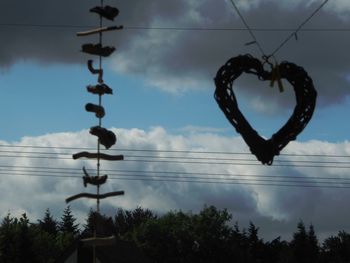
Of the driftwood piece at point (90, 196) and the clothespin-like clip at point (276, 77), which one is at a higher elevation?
the clothespin-like clip at point (276, 77)

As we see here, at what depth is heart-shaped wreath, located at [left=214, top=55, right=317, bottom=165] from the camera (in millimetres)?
6496

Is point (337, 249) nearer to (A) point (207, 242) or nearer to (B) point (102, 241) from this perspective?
(A) point (207, 242)

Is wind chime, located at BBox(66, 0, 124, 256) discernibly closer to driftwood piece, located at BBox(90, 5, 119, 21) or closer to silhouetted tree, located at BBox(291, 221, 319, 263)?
driftwood piece, located at BBox(90, 5, 119, 21)

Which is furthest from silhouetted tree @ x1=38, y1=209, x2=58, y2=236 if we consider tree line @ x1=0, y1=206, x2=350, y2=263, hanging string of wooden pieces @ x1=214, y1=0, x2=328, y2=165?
hanging string of wooden pieces @ x1=214, y1=0, x2=328, y2=165

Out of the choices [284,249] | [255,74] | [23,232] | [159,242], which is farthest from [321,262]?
[255,74]

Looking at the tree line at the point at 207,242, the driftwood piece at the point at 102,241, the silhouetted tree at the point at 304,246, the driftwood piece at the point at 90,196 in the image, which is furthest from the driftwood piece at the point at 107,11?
the silhouetted tree at the point at 304,246

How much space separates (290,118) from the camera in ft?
21.3

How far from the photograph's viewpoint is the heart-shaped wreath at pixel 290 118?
6.50 metres

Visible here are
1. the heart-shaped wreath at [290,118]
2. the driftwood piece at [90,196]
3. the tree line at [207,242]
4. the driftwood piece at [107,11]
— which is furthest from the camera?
the tree line at [207,242]

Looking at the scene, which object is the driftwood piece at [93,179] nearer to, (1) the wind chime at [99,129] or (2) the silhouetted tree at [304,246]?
(1) the wind chime at [99,129]

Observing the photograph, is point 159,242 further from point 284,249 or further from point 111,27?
point 111,27

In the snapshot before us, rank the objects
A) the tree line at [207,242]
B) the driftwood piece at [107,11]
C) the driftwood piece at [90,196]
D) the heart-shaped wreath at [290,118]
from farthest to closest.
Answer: the tree line at [207,242], the heart-shaped wreath at [290,118], the driftwood piece at [90,196], the driftwood piece at [107,11]

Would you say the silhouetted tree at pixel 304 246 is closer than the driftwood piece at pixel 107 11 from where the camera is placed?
No

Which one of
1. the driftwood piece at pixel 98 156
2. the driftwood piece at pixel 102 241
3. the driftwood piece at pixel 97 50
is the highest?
the driftwood piece at pixel 97 50
